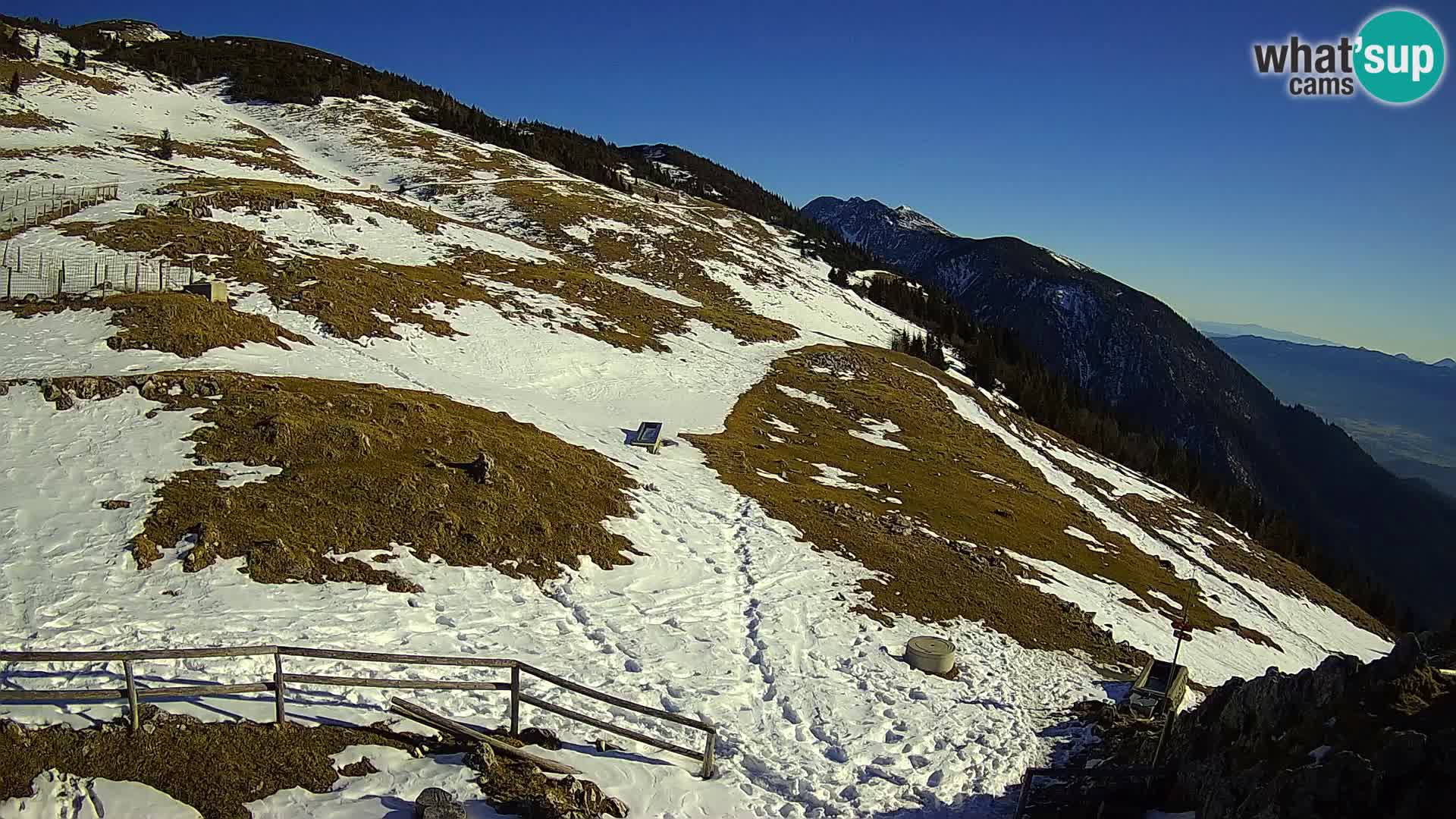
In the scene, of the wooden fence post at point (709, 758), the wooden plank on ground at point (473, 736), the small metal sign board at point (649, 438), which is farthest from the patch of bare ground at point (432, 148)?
the wooden fence post at point (709, 758)

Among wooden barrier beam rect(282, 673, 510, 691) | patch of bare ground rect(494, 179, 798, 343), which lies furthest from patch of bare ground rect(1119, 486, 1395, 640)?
wooden barrier beam rect(282, 673, 510, 691)

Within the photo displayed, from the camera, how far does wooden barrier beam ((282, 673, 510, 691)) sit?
11594mm

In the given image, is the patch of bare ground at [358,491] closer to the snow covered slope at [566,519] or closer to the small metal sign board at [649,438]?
the snow covered slope at [566,519]

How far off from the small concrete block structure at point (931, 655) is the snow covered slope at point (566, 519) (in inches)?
23.2

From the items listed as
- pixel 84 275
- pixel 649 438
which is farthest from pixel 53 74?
pixel 649 438

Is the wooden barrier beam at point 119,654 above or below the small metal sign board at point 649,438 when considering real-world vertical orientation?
below

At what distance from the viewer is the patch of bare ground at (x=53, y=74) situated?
84.8 metres

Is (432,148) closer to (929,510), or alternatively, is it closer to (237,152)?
(237,152)

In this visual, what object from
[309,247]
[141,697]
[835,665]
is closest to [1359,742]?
[835,665]

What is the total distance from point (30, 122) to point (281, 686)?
84385mm

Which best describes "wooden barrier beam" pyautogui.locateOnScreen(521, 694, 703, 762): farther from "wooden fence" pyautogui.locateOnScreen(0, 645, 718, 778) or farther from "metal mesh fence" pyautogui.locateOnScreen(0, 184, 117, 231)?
"metal mesh fence" pyautogui.locateOnScreen(0, 184, 117, 231)

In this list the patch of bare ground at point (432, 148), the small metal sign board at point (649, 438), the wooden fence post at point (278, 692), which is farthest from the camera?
the patch of bare ground at point (432, 148)

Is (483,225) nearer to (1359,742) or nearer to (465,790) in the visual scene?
(465,790)

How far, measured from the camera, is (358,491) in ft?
64.7
